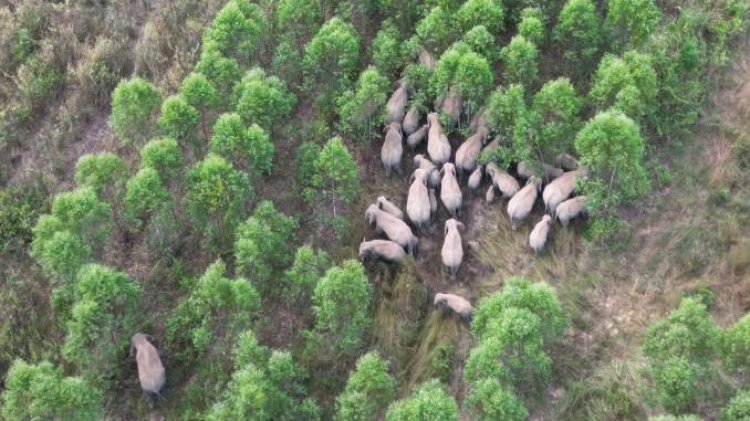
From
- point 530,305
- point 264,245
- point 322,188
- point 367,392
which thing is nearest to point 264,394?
point 367,392

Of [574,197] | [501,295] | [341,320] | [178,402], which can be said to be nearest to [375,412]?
[341,320]

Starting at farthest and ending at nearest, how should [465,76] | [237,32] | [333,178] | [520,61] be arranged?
[237,32], [520,61], [465,76], [333,178]

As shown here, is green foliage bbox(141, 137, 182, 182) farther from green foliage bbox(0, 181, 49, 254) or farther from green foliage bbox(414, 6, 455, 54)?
green foliage bbox(414, 6, 455, 54)

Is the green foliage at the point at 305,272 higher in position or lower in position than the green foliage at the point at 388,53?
lower

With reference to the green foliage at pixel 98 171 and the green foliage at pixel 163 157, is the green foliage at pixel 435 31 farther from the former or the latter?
the green foliage at pixel 98 171

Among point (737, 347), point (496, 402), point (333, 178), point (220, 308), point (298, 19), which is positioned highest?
point (298, 19)

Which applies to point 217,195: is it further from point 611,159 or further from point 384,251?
point 611,159

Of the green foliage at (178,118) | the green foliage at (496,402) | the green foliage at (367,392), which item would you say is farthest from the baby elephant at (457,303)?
the green foliage at (178,118)
